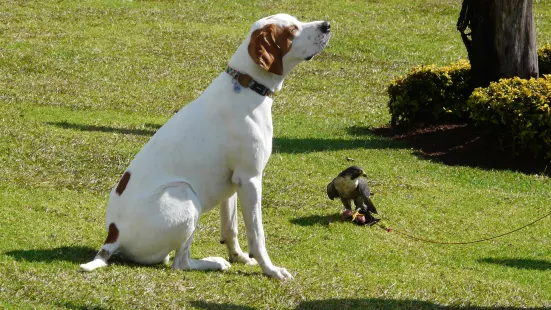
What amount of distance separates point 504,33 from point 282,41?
26.8ft

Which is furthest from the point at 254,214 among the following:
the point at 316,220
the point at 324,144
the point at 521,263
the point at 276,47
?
the point at 324,144

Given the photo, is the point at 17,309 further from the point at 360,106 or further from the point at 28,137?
the point at 360,106

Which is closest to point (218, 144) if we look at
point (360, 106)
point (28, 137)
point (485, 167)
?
point (28, 137)

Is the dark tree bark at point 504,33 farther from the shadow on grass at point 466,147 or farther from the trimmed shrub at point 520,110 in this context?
the shadow on grass at point 466,147

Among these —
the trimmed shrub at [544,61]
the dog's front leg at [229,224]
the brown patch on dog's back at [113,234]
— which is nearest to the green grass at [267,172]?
the brown patch on dog's back at [113,234]

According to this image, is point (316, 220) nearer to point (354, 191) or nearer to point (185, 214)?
point (354, 191)

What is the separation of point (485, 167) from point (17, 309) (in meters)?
8.87

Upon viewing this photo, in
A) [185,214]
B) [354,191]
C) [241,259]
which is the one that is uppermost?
[185,214]

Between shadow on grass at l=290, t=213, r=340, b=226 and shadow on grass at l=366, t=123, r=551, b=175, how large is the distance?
12.7ft

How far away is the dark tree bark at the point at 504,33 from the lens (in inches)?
565

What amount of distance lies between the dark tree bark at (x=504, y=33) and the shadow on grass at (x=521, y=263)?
5.63 meters

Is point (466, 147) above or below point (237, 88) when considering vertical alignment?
below

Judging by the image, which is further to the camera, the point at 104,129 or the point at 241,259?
the point at 104,129

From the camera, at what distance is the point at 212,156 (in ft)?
23.6
